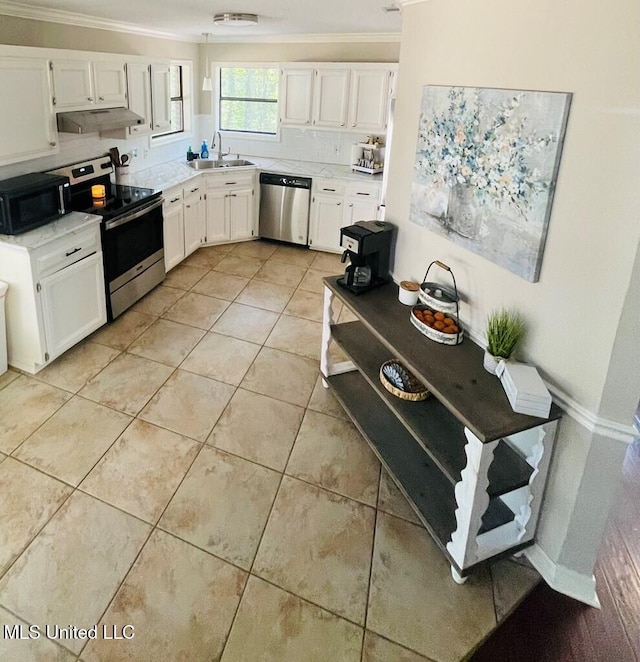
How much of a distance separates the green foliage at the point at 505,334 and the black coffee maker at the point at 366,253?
0.94 meters

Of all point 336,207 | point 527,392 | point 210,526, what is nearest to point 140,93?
point 336,207

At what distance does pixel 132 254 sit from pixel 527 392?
3451mm

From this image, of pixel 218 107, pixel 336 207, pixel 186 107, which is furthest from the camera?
pixel 218 107

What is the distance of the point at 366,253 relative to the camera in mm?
2900

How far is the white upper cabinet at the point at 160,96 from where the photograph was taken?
486 centimetres

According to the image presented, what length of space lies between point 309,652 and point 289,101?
18.2 feet

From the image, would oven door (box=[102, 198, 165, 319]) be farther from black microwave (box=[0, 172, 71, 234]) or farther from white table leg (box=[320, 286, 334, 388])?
white table leg (box=[320, 286, 334, 388])

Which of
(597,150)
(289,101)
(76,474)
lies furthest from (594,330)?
(289,101)

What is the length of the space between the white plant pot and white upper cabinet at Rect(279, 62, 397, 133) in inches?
162

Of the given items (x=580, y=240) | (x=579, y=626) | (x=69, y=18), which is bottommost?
(x=579, y=626)

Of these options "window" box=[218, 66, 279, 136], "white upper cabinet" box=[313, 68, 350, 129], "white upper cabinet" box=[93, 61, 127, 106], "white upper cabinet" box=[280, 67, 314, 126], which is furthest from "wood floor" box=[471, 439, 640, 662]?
"window" box=[218, 66, 279, 136]

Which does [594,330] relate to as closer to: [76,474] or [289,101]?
[76,474]

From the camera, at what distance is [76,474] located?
264 centimetres

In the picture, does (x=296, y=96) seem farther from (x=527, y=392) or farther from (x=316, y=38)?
(x=527, y=392)
